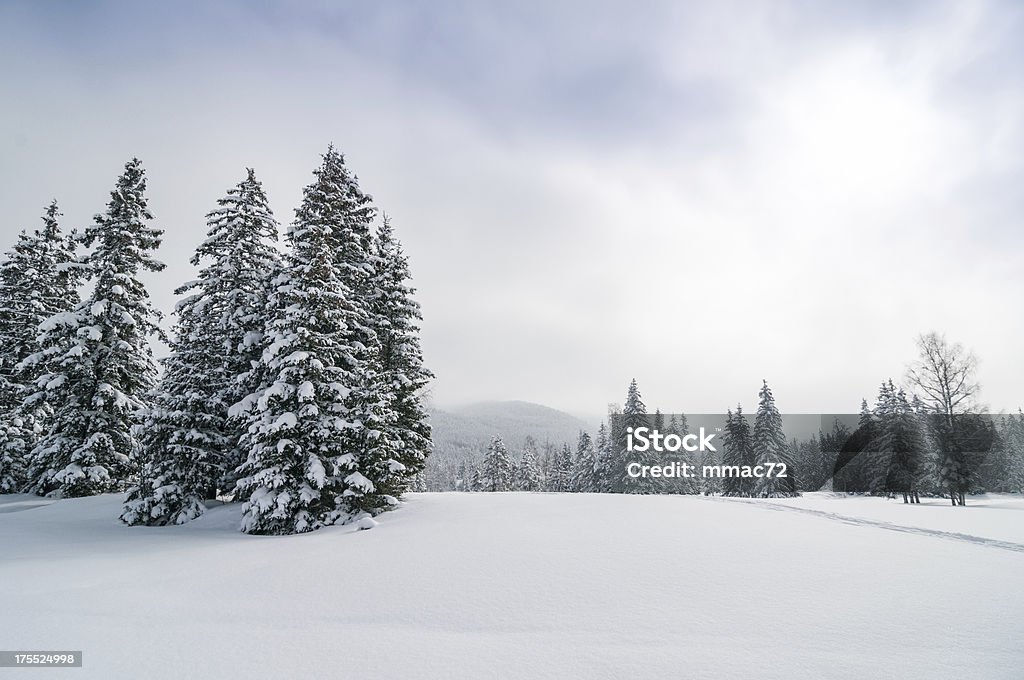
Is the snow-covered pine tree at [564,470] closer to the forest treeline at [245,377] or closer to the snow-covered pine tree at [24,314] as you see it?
the forest treeline at [245,377]

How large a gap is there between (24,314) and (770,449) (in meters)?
64.6

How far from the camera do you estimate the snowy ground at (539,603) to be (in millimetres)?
4941

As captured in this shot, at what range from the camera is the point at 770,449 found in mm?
A: 53969

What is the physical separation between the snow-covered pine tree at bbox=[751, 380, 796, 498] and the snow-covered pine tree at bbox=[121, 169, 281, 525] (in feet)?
172

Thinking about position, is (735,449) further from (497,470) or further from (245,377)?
(245,377)

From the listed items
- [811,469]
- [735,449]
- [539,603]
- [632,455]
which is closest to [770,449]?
[735,449]

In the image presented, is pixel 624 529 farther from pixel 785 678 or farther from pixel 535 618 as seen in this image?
pixel 785 678

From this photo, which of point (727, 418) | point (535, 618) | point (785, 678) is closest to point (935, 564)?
point (785, 678)

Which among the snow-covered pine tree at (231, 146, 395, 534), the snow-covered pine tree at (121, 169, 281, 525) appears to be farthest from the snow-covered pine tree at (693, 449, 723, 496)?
the snow-covered pine tree at (121, 169, 281, 525)

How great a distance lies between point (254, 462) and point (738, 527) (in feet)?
47.5

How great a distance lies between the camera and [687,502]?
60.6 ft

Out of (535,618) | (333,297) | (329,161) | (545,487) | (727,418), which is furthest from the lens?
(545,487)

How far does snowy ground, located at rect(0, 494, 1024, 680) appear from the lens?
4.94 m

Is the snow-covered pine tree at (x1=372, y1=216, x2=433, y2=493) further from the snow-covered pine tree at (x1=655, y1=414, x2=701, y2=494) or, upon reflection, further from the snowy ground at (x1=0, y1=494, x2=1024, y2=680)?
the snow-covered pine tree at (x1=655, y1=414, x2=701, y2=494)
